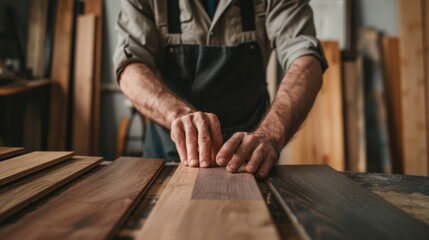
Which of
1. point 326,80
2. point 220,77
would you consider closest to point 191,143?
point 220,77

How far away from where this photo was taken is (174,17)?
5.15 feet

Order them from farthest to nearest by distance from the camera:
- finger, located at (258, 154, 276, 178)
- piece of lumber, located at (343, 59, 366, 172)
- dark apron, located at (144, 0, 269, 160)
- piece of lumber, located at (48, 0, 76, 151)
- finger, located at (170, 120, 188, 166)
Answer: piece of lumber, located at (48, 0, 76, 151)
piece of lumber, located at (343, 59, 366, 172)
dark apron, located at (144, 0, 269, 160)
finger, located at (170, 120, 188, 166)
finger, located at (258, 154, 276, 178)

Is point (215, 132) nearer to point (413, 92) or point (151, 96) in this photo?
point (151, 96)

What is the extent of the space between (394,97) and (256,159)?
2768mm

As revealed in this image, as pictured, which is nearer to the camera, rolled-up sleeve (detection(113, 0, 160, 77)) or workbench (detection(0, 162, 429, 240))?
workbench (detection(0, 162, 429, 240))

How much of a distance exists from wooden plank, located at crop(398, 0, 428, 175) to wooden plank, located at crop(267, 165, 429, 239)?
2464 mm

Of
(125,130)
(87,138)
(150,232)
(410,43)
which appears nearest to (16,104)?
(87,138)

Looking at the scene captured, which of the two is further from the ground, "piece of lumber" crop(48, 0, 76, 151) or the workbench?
"piece of lumber" crop(48, 0, 76, 151)

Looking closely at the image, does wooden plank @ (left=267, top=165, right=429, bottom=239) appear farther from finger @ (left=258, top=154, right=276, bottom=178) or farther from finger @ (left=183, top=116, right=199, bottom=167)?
finger @ (left=183, top=116, right=199, bottom=167)

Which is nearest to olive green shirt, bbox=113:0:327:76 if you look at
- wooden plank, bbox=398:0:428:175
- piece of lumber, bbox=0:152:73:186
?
piece of lumber, bbox=0:152:73:186

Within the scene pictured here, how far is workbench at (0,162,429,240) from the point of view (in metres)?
0.62

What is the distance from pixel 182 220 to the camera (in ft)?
1.96

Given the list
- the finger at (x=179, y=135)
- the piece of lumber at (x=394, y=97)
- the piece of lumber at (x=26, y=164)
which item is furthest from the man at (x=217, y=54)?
the piece of lumber at (x=394, y=97)

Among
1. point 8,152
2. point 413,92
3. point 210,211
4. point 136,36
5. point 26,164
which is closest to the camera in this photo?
point 210,211
